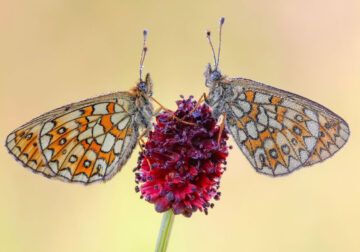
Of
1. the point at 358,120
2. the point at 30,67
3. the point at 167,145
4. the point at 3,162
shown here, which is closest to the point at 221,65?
the point at 358,120

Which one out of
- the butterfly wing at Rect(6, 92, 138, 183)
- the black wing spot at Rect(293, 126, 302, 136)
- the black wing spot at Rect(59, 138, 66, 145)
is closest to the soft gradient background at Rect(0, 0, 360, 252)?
the butterfly wing at Rect(6, 92, 138, 183)

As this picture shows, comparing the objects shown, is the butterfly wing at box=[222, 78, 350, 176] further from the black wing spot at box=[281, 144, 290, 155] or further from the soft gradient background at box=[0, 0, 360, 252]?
the soft gradient background at box=[0, 0, 360, 252]

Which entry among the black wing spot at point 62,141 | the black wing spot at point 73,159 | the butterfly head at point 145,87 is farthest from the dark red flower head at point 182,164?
the black wing spot at point 62,141

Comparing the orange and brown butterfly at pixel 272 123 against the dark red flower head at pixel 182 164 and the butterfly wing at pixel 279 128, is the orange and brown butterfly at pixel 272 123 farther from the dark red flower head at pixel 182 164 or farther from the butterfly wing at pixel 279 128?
the dark red flower head at pixel 182 164

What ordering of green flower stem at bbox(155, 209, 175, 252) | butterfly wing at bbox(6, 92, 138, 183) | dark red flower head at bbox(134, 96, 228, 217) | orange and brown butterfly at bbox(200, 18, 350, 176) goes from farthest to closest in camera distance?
orange and brown butterfly at bbox(200, 18, 350, 176)
butterfly wing at bbox(6, 92, 138, 183)
dark red flower head at bbox(134, 96, 228, 217)
green flower stem at bbox(155, 209, 175, 252)

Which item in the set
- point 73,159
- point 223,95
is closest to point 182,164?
point 223,95

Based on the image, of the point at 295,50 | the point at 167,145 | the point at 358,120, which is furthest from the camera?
the point at 295,50
